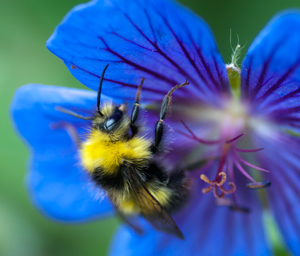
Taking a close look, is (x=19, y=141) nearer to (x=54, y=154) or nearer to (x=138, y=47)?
(x=54, y=154)

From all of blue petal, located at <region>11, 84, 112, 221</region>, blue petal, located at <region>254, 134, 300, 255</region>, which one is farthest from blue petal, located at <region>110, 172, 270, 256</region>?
blue petal, located at <region>11, 84, 112, 221</region>

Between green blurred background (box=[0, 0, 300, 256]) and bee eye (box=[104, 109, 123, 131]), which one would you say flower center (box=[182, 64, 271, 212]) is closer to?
bee eye (box=[104, 109, 123, 131])

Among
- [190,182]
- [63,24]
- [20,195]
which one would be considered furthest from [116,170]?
[20,195]

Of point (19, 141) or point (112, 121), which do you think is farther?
point (19, 141)

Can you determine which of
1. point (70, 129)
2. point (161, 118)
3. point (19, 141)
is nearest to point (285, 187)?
point (161, 118)

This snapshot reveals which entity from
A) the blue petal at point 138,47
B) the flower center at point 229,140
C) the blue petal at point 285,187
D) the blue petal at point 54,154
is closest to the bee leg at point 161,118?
the blue petal at point 138,47

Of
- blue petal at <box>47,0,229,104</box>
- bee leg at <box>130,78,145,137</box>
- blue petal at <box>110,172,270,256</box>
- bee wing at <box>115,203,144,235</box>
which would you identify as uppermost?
blue petal at <box>47,0,229,104</box>
